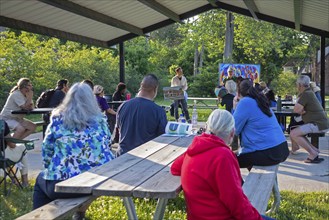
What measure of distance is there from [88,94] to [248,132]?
2267 millimetres

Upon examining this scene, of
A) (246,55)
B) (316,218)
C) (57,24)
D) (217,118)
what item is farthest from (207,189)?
(246,55)

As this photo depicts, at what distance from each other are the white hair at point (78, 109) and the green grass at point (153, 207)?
180 cm

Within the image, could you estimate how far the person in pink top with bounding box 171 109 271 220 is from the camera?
2.62 metres

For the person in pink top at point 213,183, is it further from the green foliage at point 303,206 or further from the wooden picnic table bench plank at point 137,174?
the green foliage at point 303,206

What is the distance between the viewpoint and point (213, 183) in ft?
8.73

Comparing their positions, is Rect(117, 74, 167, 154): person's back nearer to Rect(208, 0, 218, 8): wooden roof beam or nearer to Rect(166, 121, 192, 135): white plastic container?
Rect(166, 121, 192, 135): white plastic container

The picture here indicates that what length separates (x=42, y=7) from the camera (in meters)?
8.64

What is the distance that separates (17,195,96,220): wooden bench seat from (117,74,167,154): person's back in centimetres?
170

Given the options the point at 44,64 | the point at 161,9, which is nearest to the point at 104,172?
the point at 161,9

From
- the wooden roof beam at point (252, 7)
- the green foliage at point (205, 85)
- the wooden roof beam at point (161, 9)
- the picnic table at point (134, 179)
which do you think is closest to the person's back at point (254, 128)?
the picnic table at point (134, 179)

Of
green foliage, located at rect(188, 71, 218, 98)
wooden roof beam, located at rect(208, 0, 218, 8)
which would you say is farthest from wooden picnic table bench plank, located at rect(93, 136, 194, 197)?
green foliage, located at rect(188, 71, 218, 98)

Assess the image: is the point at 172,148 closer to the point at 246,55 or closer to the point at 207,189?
the point at 207,189

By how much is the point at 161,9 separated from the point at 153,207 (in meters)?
6.81

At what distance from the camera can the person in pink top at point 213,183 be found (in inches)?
103
